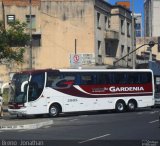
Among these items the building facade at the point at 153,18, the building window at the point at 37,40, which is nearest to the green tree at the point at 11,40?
the building window at the point at 37,40

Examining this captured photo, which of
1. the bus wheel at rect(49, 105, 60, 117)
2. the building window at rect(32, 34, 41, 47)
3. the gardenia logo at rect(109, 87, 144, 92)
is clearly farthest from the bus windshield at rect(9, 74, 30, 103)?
the building window at rect(32, 34, 41, 47)

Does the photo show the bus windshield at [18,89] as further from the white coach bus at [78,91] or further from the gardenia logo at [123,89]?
the gardenia logo at [123,89]

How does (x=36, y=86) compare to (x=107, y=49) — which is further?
(x=107, y=49)

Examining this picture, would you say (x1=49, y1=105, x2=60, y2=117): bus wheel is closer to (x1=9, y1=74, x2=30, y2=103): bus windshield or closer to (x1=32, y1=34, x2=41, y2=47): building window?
(x1=9, y1=74, x2=30, y2=103): bus windshield

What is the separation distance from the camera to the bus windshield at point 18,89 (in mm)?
36219

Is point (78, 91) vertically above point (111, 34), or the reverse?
point (111, 34)

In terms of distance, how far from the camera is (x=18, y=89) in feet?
120

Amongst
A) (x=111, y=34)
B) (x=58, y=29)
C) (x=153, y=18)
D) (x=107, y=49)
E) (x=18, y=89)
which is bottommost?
(x=18, y=89)

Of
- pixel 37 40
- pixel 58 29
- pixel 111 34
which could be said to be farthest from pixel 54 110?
pixel 111 34

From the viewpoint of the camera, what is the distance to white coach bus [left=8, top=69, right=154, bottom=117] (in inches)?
1431

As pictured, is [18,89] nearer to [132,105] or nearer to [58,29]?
[132,105]

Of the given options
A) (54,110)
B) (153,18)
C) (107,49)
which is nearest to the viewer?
(54,110)

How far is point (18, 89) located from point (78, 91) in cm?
433

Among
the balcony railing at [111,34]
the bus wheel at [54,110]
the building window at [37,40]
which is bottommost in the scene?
the bus wheel at [54,110]
